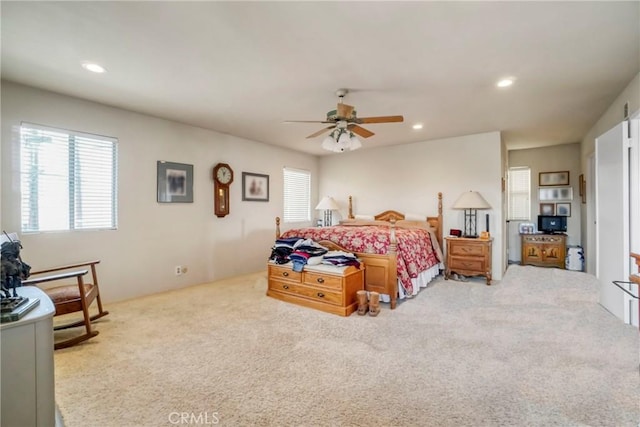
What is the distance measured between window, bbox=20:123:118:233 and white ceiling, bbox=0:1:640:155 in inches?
21.1

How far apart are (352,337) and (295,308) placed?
3.21 feet

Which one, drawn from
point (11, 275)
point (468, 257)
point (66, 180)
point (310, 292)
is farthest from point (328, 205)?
point (11, 275)

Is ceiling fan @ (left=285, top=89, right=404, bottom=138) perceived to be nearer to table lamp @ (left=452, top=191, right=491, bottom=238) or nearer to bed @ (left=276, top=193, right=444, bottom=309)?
bed @ (left=276, top=193, right=444, bottom=309)

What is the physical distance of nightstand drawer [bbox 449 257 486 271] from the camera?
4.56m

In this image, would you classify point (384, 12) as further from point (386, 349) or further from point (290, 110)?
point (386, 349)

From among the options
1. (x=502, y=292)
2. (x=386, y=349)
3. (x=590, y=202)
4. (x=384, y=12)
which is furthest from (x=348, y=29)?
(x=590, y=202)

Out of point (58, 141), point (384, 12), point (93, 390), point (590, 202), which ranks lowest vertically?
point (93, 390)

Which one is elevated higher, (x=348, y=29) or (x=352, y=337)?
(x=348, y=29)

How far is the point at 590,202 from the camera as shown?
499cm

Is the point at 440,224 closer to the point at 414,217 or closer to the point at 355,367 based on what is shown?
the point at 414,217

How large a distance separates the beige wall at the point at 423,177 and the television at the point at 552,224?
1.84 metres

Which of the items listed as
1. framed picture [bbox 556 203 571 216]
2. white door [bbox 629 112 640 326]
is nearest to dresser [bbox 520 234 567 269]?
framed picture [bbox 556 203 571 216]

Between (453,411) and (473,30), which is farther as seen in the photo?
(473,30)

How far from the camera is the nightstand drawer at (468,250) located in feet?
15.0
